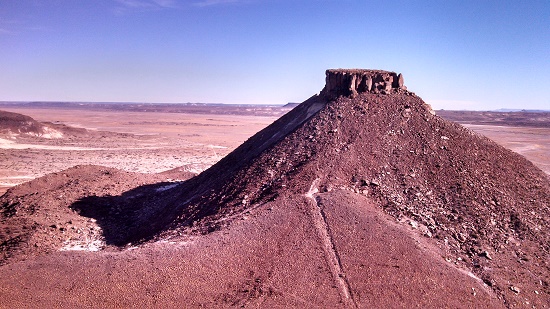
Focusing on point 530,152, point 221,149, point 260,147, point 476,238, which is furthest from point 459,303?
point 530,152

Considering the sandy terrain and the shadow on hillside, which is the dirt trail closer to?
the shadow on hillside

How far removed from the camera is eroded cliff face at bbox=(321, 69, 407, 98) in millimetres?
17766

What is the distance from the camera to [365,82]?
17.8 m

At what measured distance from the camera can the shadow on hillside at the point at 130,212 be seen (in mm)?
15211

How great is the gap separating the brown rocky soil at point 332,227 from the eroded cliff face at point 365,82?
0.24 feet

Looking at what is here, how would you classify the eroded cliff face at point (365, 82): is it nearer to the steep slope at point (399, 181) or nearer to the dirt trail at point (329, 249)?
the steep slope at point (399, 181)

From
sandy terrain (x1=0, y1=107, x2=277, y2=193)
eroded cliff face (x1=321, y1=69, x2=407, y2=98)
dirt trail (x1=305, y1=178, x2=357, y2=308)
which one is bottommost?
sandy terrain (x1=0, y1=107, x2=277, y2=193)

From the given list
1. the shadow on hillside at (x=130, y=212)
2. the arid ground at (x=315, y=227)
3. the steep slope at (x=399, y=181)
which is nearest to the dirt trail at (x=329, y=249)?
the arid ground at (x=315, y=227)

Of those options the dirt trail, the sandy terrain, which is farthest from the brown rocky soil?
the sandy terrain

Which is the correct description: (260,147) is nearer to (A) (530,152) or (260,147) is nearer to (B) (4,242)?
(B) (4,242)

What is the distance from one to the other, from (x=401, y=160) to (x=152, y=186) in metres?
14.6

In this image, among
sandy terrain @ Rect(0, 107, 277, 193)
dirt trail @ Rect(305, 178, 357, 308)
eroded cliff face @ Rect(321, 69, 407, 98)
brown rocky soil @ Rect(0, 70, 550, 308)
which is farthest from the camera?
sandy terrain @ Rect(0, 107, 277, 193)

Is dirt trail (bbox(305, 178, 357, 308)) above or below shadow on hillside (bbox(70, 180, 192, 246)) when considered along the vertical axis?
above

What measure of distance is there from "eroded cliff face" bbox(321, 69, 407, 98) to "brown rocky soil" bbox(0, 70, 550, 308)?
7 cm
